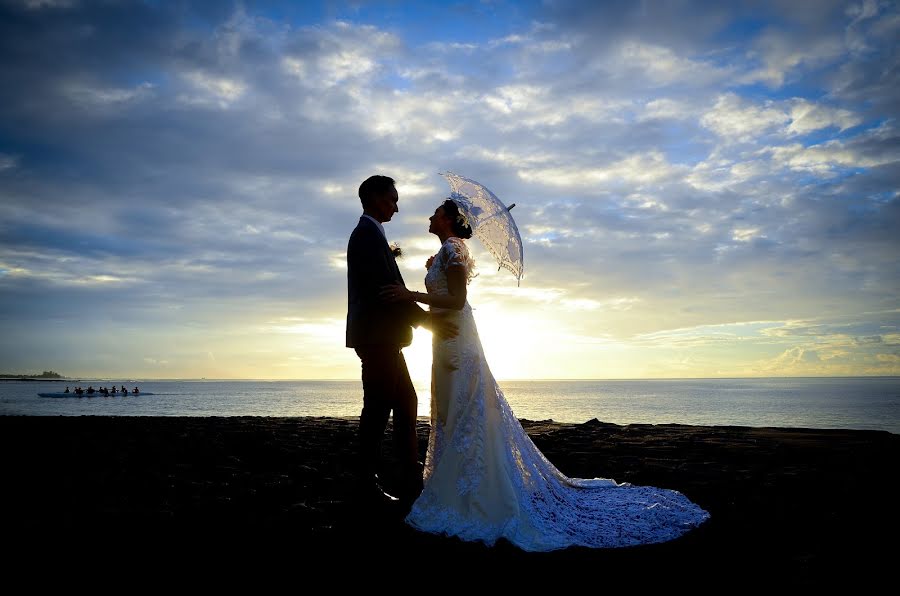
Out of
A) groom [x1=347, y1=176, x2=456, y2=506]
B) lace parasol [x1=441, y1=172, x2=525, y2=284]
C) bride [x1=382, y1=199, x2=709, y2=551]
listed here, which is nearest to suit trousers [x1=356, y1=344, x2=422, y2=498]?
groom [x1=347, y1=176, x2=456, y2=506]

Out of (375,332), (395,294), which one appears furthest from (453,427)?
(395,294)

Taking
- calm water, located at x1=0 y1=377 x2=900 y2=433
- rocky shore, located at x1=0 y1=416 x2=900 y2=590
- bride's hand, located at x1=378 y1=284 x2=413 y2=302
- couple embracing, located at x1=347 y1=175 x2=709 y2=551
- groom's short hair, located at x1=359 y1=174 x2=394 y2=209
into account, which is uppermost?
groom's short hair, located at x1=359 y1=174 x2=394 y2=209

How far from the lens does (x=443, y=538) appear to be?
381cm

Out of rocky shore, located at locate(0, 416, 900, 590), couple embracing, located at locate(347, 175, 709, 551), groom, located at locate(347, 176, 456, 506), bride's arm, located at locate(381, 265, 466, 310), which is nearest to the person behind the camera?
rocky shore, located at locate(0, 416, 900, 590)

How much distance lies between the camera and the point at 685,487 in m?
5.64

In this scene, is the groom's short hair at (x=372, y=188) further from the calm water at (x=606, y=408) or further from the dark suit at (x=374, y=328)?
the calm water at (x=606, y=408)

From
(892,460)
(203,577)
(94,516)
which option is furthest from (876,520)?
(94,516)

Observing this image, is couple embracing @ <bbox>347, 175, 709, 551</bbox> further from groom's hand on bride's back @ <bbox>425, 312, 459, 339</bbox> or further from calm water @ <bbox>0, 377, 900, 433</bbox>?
calm water @ <bbox>0, 377, 900, 433</bbox>

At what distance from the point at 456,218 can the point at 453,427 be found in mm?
1899

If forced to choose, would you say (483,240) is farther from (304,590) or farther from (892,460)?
(892,460)

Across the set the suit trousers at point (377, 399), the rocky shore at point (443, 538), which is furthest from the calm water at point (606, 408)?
the suit trousers at point (377, 399)

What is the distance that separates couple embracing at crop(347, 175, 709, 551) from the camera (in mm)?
4078

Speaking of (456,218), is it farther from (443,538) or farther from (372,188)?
(443,538)

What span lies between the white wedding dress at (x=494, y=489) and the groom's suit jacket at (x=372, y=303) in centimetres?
34
